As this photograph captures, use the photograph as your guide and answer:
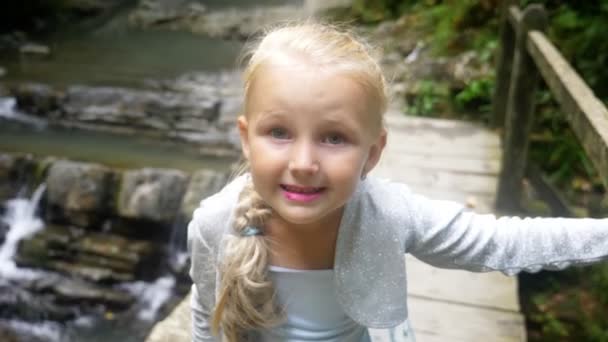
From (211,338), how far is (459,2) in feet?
19.3

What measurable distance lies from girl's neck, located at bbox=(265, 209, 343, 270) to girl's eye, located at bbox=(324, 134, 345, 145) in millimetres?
286

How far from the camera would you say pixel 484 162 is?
12.6 ft

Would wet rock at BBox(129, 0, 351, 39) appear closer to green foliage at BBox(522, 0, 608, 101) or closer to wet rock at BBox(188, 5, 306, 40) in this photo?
wet rock at BBox(188, 5, 306, 40)

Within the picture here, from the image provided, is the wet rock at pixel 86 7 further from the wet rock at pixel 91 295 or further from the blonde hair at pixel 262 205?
the blonde hair at pixel 262 205

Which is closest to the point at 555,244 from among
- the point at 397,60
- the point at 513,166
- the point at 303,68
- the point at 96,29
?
the point at 303,68

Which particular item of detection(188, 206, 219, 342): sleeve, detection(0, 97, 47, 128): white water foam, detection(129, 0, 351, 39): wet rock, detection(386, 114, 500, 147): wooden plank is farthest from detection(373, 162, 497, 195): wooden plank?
detection(129, 0, 351, 39): wet rock

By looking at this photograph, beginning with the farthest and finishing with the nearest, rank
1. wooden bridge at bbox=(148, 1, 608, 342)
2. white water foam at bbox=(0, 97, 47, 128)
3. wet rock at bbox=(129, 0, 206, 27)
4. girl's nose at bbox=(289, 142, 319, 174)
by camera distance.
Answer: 1. wet rock at bbox=(129, 0, 206, 27)
2. white water foam at bbox=(0, 97, 47, 128)
3. wooden bridge at bbox=(148, 1, 608, 342)
4. girl's nose at bbox=(289, 142, 319, 174)

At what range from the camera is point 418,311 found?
7.90 feet

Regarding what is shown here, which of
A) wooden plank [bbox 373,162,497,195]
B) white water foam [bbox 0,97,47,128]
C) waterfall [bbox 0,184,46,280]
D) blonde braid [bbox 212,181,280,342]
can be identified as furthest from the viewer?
white water foam [bbox 0,97,47,128]

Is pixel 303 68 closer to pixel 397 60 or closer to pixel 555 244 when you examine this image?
pixel 555 244

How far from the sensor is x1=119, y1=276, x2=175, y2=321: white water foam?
188 inches

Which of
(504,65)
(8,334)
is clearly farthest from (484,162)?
(8,334)

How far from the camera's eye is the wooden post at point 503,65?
13.8 ft

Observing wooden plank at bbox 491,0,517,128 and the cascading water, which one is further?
the cascading water
